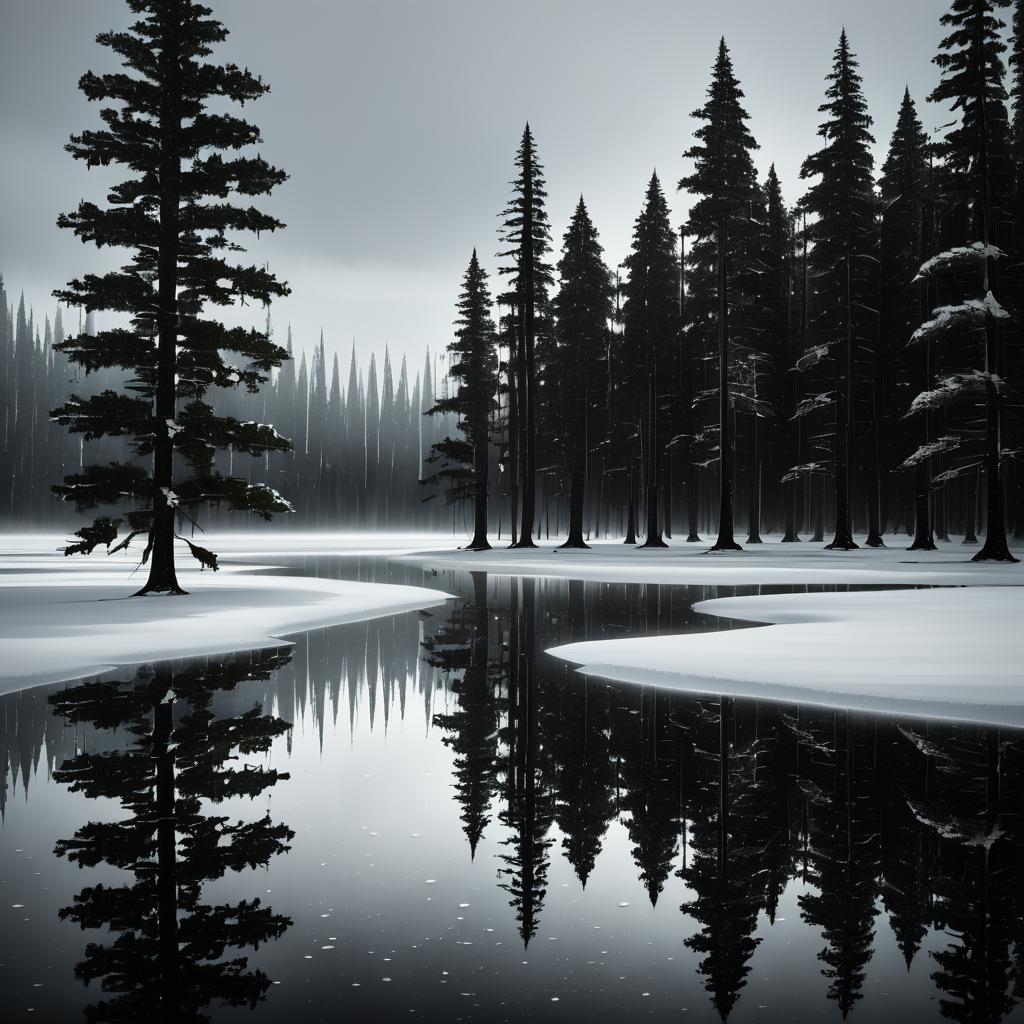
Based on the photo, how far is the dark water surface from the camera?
12.8 ft

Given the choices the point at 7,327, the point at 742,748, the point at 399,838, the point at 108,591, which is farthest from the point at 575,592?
the point at 7,327

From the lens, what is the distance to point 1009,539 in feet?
172

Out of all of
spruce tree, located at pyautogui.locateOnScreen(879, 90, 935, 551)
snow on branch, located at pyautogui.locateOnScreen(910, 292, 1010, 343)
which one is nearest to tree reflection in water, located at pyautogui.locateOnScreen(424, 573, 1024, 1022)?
snow on branch, located at pyautogui.locateOnScreen(910, 292, 1010, 343)

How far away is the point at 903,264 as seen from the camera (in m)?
51.0

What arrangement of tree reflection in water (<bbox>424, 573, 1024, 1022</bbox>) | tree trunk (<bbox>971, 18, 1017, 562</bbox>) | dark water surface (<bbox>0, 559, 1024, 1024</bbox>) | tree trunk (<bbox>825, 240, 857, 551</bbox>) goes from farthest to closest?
tree trunk (<bbox>825, 240, 857, 551</bbox>)
tree trunk (<bbox>971, 18, 1017, 562</bbox>)
tree reflection in water (<bbox>424, 573, 1024, 1022</bbox>)
dark water surface (<bbox>0, 559, 1024, 1024</bbox>)

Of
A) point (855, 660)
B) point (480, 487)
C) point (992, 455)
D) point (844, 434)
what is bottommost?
point (855, 660)

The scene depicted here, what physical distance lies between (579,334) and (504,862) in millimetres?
51163

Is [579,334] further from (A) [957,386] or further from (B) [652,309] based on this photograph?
(A) [957,386]

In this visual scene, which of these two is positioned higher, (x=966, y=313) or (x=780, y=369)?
(x=780, y=369)

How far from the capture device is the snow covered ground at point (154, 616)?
13.2 metres

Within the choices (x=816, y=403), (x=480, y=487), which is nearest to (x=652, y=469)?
(x=480, y=487)

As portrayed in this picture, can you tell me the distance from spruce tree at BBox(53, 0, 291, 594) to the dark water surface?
13009 mm

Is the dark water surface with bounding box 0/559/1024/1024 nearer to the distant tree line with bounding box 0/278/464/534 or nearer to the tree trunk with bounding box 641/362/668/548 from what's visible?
the tree trunk with bounding box 641/362/668/548

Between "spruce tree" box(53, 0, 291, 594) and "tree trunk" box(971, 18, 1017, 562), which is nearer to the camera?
"spruce tree" box(53, 0, 291, 594)
